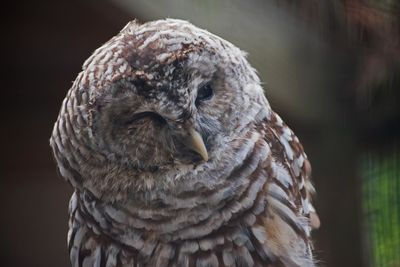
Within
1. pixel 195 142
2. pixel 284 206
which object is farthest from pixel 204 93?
pixel 284 206

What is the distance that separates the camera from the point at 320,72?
5.17 feet

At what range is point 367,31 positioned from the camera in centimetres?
143

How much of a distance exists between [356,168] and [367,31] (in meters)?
0.49

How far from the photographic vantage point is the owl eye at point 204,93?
58.0 inches

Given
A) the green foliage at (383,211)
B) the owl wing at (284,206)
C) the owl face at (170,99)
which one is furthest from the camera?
the green foliage at (383,211)

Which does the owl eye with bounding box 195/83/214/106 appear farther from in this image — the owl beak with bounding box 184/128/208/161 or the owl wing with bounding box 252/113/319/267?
the owl wing with bounding box 252/113/319/267

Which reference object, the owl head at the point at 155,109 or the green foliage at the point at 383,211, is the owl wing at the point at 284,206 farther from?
the green foliage at the point at 383,211

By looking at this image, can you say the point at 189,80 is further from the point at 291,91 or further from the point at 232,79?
the point at 291,91

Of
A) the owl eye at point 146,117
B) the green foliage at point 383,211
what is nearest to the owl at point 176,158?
the owl eye at point 146,117

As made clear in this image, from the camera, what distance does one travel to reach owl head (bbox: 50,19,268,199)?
1396 mm

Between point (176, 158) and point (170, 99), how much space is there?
0.57ft

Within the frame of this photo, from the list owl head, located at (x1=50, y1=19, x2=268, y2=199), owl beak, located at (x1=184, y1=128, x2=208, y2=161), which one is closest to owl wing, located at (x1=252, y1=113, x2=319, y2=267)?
owl head, located at (x1=50, y1=19, x2=268, y2=199)

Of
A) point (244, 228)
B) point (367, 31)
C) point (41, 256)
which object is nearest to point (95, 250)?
point (244, 228)

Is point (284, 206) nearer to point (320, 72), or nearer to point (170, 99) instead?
point (320, 72)
